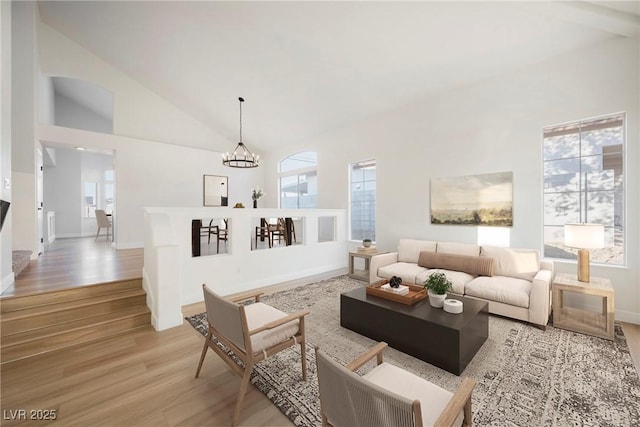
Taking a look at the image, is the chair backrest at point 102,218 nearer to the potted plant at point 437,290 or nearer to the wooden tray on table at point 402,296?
the wooden tray on table at point 402,296

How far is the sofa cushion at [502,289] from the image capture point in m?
2.97

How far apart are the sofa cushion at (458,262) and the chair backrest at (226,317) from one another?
321 centimetres

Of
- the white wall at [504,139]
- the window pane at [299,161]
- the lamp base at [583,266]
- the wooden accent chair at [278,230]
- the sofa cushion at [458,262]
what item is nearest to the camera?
the lamp base at [583,266]

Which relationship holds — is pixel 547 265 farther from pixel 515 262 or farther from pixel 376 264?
pixel 376 264

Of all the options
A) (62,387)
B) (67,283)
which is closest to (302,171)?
(67,283)

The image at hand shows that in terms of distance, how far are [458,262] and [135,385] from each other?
3967 mm

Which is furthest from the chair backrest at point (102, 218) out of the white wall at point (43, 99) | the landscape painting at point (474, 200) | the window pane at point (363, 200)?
the landscape painting at point (474, 200)

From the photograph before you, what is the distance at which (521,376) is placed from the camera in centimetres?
209

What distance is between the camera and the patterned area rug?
5.58ft

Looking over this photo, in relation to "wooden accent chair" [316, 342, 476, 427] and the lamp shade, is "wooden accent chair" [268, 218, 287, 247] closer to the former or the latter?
"wooden accent chair" [316, 342, 476, 427]

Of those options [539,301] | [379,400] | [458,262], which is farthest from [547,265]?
[379,400]

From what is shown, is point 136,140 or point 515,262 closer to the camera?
point 515,262

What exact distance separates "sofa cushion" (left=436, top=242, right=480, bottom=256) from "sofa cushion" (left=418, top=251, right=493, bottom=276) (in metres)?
0.18

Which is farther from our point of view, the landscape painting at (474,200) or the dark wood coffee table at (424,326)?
the landscape painting at (474,200)
